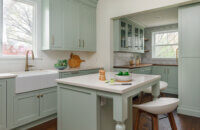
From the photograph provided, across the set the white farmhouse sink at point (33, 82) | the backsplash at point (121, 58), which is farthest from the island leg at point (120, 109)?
the backsplash at point (121, 58)

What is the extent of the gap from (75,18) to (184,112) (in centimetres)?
331

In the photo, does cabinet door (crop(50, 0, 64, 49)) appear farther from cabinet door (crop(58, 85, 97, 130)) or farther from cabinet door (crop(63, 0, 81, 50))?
cabinet door (crop(58, 85, 97, 130))

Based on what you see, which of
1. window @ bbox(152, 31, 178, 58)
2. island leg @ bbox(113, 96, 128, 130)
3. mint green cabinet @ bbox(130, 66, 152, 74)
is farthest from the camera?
window @ bbox(152, 31, 178, 58)

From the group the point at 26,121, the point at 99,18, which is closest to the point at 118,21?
the point at 99,18

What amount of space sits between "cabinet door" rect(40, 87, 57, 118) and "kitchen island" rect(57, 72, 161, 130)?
0.88 metres

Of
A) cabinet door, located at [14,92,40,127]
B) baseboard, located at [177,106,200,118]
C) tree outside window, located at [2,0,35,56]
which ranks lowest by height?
baseboard, located at [177,106,200,118]

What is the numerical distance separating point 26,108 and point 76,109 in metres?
1.19

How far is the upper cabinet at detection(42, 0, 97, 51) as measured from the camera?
2928 millimetres

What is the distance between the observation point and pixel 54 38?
9.80ft

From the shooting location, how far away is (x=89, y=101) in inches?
56.1

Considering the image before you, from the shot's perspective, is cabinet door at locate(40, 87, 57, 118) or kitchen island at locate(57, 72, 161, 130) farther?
cabinet door at locate(40, 87, 57, 118)

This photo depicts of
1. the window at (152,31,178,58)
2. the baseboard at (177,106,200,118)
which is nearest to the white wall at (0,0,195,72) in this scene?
the baseboard at (177,106,200,118)

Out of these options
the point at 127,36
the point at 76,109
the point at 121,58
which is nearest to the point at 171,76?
the point at 121,58

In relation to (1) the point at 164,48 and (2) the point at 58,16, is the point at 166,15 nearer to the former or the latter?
(1) the point at 164,48
